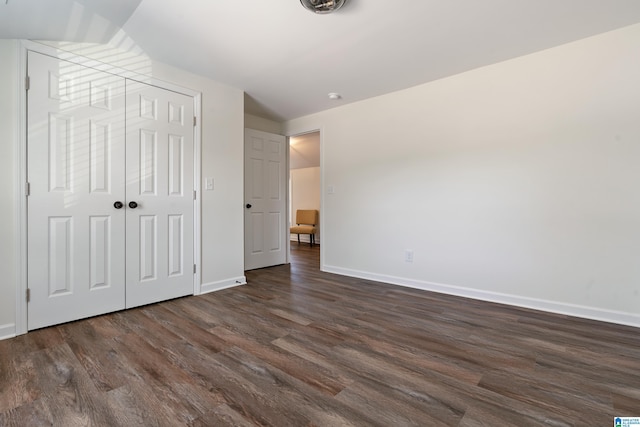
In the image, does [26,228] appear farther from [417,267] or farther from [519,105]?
[519,105]

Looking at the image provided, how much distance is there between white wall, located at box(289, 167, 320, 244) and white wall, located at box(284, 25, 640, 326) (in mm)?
3687

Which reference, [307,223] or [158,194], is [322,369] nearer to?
[158,194]

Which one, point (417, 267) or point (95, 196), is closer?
point (95, 196)

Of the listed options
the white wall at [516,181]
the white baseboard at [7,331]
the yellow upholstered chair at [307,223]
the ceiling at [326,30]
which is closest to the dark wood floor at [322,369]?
the white baseboard at [7,331]

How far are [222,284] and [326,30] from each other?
2.65 metres

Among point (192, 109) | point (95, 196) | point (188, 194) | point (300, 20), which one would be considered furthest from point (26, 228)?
point (300, 20)

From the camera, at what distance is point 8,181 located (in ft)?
6.50

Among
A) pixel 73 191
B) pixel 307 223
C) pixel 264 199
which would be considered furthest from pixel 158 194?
pixel 307 223

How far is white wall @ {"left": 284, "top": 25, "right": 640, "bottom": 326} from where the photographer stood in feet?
7.24

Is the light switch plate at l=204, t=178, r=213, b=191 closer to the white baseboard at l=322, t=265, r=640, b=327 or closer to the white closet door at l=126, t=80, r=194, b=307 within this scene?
the white closet door at l=126, t=80, r=194, b=307

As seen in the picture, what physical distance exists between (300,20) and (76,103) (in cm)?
185

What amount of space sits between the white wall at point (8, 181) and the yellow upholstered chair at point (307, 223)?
200 inches

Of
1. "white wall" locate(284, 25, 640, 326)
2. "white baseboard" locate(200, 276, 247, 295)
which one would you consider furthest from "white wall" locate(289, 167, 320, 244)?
"white baseboard" locate(200, 276, 247, 295)

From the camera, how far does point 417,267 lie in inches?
126
